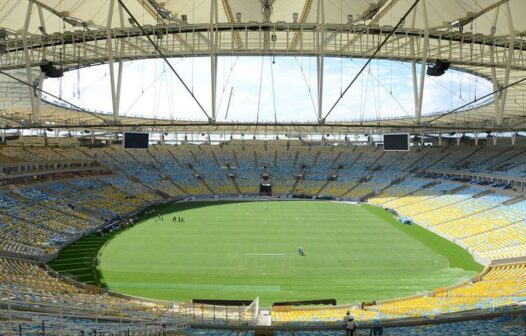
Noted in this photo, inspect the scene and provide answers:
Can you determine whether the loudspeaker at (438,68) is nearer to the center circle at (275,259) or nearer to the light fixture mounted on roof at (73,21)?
the center circle at (275,259)

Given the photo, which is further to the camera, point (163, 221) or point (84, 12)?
point (163, 221)

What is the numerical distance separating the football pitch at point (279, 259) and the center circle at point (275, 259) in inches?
1.9

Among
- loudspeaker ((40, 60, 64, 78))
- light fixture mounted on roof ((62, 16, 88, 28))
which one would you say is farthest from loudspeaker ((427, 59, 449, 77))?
light fixture mounted on roof ((62, 16, 88, 28))

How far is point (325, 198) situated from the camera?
173ft

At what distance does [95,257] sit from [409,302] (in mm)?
17794

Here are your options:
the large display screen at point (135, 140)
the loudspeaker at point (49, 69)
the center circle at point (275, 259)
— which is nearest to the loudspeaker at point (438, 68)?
the center circle at point (275, 259)

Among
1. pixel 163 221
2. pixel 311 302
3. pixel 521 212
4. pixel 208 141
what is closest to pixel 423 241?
pixel 521 212

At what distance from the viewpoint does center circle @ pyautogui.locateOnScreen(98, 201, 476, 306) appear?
20469 millimetres

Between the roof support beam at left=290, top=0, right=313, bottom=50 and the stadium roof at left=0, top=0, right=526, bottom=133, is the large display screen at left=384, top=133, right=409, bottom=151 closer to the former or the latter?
the stadium roof at left=0, top=0, right=526, bottom=133

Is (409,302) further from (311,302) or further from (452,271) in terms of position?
(452,271)

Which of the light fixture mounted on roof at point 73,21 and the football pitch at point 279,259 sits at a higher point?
the light fixture mounted on roof at point 73,21

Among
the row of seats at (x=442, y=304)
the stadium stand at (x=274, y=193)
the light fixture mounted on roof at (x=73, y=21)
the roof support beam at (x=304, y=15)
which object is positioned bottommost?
the row of seats at (x=442, y=304)

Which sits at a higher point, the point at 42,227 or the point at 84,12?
the point at 84,12

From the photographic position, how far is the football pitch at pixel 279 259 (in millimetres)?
20500
